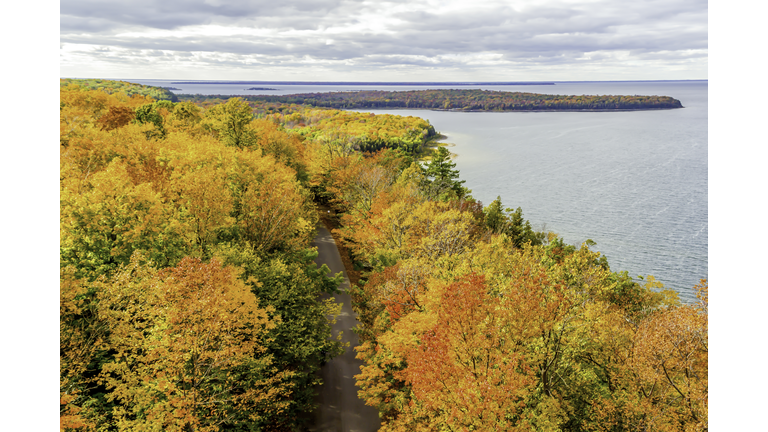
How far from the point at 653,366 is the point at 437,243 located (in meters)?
17.0

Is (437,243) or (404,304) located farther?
(437,243)

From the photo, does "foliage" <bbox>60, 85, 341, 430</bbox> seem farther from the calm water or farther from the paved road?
the calm water

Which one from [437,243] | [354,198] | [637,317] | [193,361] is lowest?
[637,317]

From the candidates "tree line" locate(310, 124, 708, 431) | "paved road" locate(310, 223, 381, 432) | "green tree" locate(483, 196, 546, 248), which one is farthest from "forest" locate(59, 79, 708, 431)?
"green tree" locate(483, 196, 546, 248)

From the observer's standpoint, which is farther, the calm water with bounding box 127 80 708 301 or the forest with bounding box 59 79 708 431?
the calm water with bounding box 127 80 708 301

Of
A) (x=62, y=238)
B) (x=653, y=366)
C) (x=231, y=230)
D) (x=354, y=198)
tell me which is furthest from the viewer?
(x=354, y=198)

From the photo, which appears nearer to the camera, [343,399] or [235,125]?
[343,399]

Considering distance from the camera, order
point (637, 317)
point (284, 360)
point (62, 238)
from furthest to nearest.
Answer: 1. point (637, 317)
2. point (284, 360)
3. point (62, 238)

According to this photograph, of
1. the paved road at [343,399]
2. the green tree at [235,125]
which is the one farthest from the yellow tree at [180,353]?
the green tree at [235,125]

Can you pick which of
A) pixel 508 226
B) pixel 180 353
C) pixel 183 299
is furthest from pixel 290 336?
pixel 508 226

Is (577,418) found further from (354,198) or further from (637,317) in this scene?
(354,198)

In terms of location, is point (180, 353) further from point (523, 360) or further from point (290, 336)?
point (523, 360)
